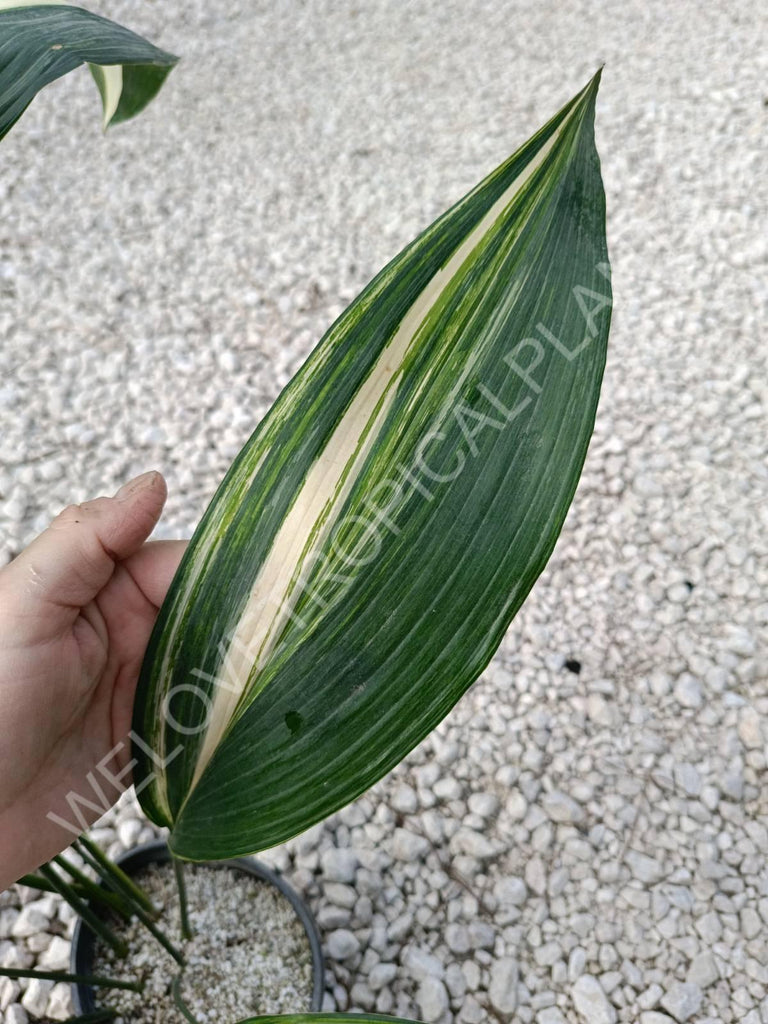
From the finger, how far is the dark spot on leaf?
222 millimetres

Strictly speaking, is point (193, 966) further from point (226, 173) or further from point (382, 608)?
point (226, 173)

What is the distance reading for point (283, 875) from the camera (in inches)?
37.5

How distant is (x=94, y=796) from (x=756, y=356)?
1285mm

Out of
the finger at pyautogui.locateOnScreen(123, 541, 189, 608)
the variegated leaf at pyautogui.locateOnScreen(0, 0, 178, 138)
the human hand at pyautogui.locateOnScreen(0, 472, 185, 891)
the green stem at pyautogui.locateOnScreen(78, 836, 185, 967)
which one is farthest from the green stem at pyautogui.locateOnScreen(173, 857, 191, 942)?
the variegated leaf at pyautogui.locateOnScreen(0, 0, 178, 138)

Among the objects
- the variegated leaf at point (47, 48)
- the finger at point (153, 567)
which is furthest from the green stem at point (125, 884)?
the variegated leaf at point (47, 48)

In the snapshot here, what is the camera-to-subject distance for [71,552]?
0.58 meters

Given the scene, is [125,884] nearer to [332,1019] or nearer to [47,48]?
[332,1019]

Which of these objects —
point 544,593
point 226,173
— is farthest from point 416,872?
point 226,173

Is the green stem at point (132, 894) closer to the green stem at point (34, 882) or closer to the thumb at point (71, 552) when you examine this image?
the green stem at point (34, 882)

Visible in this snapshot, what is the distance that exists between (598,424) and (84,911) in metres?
1.04

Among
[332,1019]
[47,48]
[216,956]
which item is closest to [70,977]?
[216,956]

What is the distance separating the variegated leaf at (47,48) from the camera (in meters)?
0.53

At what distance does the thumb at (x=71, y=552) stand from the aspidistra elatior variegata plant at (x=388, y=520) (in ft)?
0.28

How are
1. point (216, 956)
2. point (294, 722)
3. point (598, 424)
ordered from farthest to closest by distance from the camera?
point (598, 424) < point (216, 956) < point (294, 722)
